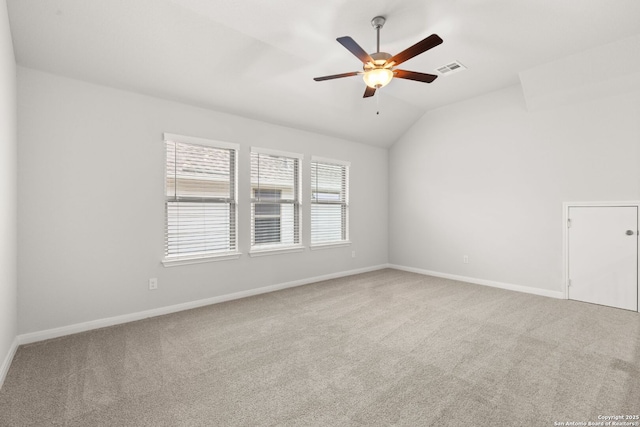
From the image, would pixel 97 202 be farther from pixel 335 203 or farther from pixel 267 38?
pixel 335 203

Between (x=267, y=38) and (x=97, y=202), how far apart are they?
8.36 ft

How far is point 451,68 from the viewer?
3980 millimetres

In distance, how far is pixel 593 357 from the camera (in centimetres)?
253

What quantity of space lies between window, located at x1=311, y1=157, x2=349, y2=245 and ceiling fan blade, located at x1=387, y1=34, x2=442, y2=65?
2.77 m

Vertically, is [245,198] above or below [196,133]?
below

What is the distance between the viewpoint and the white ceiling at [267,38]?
8.68 feet

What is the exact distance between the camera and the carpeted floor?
1862 mm

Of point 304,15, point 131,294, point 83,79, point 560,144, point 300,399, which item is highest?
point 304,15

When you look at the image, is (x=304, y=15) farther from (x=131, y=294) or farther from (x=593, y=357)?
(x=593, y=357)

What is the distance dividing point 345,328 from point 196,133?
120 inches

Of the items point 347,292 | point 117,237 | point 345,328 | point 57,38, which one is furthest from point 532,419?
point 57,38

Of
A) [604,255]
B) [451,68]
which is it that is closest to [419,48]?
[451,68]

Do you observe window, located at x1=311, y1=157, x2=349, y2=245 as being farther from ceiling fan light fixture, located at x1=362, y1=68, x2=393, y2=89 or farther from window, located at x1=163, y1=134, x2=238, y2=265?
ceiling fan light fixture, located at x1=362, y1=68, x2=393, y2=89

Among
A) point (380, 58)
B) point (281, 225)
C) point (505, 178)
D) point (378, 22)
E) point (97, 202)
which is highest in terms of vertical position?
point (378, 22)
